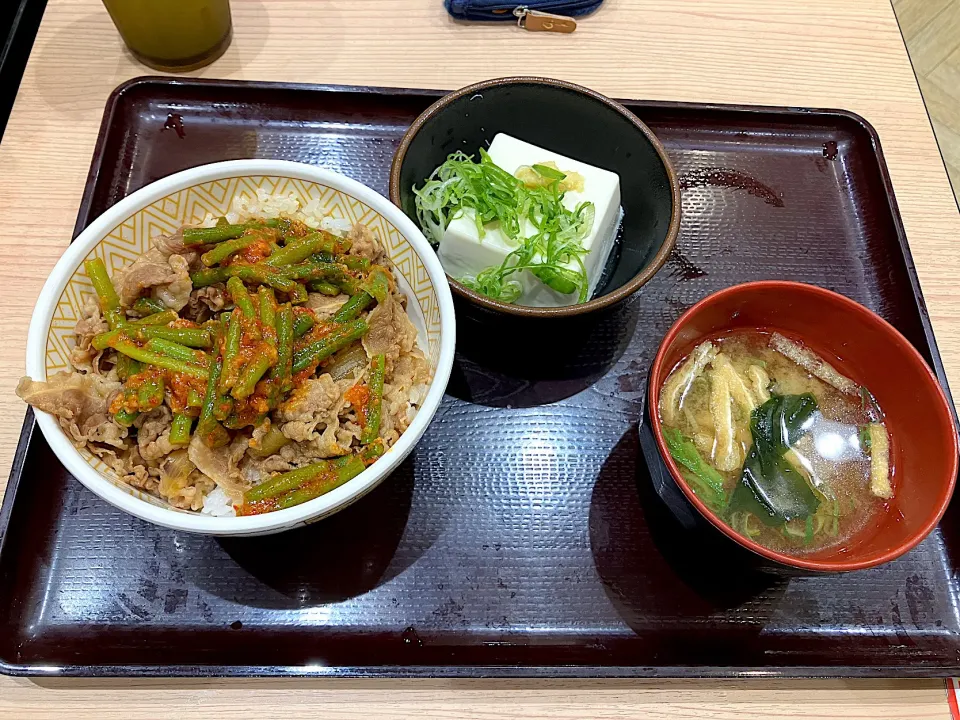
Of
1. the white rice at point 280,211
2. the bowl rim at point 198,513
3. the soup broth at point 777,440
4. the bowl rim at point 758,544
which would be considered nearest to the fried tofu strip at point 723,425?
the soup broth at point 777,440

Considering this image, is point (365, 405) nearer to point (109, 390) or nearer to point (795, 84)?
point (109, 390)

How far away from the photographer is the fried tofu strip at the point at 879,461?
4.40 ft

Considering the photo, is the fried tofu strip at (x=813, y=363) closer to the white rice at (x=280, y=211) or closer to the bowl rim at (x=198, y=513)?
the bowl rim at (x=198, y=513)

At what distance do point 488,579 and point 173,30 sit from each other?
5.71ft

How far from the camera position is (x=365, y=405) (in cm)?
127

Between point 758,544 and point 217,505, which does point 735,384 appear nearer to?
point 758,544

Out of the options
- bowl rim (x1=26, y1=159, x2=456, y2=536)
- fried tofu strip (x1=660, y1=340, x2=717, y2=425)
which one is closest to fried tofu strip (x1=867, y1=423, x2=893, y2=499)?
fried tofu strip (x1=660, y1=340, x2=717, y2=425)

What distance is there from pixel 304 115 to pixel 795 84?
Result: 1556 mm

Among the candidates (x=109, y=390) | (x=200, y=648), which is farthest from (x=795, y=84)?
(x=200, y=648)

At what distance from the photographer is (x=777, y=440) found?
138 cm

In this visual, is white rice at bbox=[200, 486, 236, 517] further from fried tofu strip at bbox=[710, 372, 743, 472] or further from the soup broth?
fried tofu strip at bbox=[710, 372, 743, 472]

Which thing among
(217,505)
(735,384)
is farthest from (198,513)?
(735,384)

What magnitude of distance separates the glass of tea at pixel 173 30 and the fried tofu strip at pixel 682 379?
1.65m

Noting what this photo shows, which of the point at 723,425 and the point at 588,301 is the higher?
the point at 588,301
